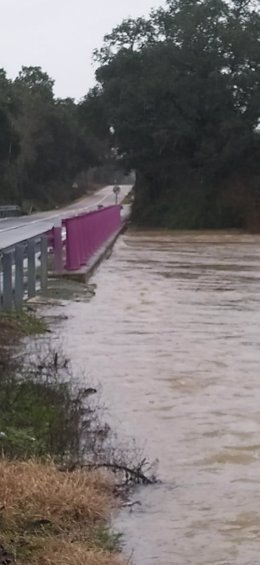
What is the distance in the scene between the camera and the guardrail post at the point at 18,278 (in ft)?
52.0

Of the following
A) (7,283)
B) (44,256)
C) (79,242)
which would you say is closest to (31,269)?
(44,256)

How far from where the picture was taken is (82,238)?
2636 cm

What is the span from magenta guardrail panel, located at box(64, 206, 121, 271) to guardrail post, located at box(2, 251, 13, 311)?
23.2ft

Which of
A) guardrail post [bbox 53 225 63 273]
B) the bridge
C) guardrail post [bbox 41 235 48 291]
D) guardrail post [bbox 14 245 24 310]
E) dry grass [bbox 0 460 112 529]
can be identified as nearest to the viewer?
dry grass [bbox 0 460 112 529]

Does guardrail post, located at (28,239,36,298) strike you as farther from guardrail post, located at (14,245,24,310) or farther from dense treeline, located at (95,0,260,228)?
dense treeline, located at (95,0,260,228)

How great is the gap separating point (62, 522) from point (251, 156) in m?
56.8

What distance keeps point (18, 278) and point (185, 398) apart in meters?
6.34

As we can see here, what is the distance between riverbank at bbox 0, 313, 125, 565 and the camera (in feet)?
18.4

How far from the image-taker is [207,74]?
59906mm

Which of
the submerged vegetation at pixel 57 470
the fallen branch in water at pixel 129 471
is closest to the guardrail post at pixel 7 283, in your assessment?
the submerged vegetation at pixel 57 470

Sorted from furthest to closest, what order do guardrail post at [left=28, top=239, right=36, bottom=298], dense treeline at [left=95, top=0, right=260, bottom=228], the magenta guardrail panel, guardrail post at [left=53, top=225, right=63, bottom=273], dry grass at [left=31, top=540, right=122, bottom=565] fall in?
dense treeline at [left=95, top=0, right=260, bottom=228], the magenta guardrail panel, guardrail post at [left=53, top=225, right=63, bottom=273], guardrail post at [left=28, top=239, right=36, bottom=298], dry grass at [left=31, top=540, right=122, bottom=565]

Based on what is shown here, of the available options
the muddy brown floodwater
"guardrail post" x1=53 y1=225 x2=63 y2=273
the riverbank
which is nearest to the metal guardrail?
the muddy brown floodwater

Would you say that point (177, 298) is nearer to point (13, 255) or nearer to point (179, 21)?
point (13, 255)

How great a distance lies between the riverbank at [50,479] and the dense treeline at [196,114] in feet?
162
